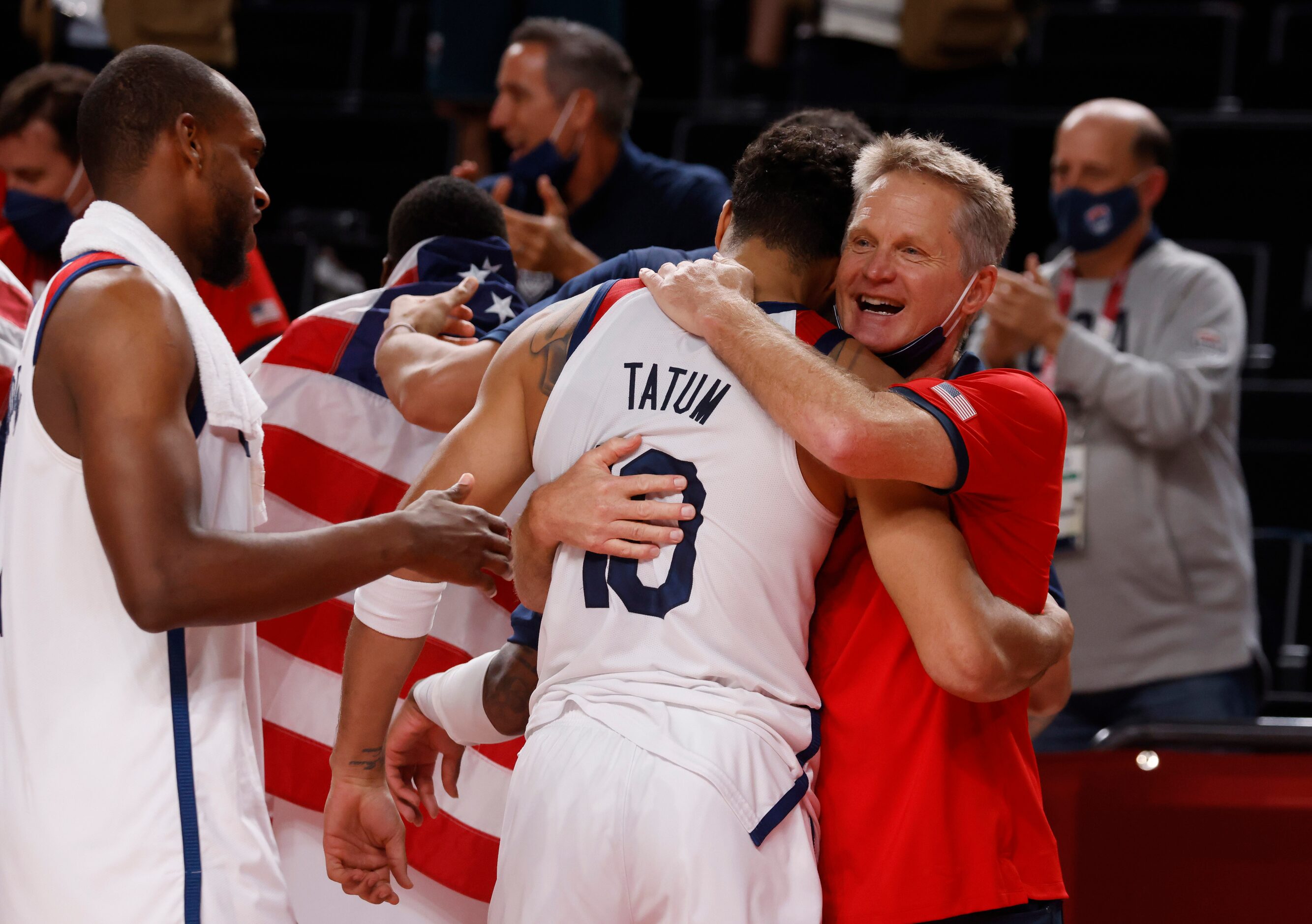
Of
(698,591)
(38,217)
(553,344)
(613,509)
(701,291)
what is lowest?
(698,591)

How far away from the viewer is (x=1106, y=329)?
4629 millimetres

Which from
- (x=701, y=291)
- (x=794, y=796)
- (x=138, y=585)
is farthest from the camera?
(x=701, y=291)

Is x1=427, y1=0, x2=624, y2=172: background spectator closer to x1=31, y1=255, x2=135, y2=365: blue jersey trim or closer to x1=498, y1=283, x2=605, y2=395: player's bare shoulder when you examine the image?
x1=498, y1=283, x2=605, y2=395: player's bare shoulder

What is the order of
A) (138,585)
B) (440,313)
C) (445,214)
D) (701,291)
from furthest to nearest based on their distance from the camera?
(445,214), (440,313), (701,291), (138,585)

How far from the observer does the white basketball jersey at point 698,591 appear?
6.71ft

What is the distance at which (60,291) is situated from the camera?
197cm

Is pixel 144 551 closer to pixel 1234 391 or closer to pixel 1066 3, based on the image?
pixel 1234 391

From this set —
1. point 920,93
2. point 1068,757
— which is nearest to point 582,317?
point 1068,757

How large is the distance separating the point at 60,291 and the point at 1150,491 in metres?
3.45

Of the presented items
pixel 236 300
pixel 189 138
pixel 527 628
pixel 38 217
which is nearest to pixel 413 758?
pixel 527 628

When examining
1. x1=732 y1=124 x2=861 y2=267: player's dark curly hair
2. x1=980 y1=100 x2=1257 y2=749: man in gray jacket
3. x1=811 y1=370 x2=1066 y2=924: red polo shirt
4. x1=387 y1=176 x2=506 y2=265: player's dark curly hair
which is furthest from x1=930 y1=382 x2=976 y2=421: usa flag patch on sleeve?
x1=980 y1=100 x2=1257 y2=749: man in gray jacket

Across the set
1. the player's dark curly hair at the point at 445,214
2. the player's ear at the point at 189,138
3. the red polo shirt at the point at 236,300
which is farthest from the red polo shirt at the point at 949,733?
the red polo shirt at the point at 236,300

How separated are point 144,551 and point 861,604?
42.6 inches

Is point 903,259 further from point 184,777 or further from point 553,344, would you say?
point 184,777
